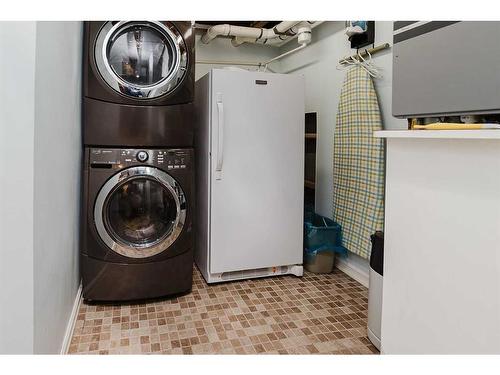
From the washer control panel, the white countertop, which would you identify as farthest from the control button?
the white countertop

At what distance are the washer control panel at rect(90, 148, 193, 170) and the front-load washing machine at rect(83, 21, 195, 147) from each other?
0.14 feet

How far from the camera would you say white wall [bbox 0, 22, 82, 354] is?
1074 mm

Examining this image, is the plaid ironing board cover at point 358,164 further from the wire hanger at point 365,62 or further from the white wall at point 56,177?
the white wall at point 56,177

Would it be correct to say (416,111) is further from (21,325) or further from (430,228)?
(21,325)

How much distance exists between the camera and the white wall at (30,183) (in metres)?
1.07

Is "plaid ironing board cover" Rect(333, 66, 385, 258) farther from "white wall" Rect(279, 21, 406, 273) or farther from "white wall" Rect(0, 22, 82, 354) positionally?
"white wall" Rect(0, 22, 82, 354)

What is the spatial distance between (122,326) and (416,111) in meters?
1.77

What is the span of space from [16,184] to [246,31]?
260 centimetres

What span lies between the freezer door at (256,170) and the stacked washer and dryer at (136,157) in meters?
0.24

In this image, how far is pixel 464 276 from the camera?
108 cm

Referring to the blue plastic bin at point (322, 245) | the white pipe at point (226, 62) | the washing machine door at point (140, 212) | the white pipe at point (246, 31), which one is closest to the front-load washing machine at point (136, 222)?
the washing machine door at point (140, 212)

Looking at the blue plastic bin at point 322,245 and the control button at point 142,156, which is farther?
the blue plastic bin at point 322,245

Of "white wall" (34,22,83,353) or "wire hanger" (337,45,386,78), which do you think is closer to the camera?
"white wall" (34,22,83,353)
